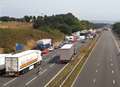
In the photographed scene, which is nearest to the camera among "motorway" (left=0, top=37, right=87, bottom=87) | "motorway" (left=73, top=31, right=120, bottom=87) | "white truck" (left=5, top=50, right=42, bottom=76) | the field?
"motorway" (left=0, top=37, right=87, bottom=87)

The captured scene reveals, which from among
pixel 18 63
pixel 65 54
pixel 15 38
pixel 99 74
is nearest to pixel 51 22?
pixel 15 38

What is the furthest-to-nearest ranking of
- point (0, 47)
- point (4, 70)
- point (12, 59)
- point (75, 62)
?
point (0, 47), point (75, 62), point (4, 70), point (12, 59)

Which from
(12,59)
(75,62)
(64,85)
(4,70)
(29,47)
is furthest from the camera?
(29,47)

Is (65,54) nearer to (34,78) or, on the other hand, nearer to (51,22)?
(34,78)

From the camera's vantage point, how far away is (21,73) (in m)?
48.4

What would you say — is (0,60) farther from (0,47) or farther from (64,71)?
(0,47)

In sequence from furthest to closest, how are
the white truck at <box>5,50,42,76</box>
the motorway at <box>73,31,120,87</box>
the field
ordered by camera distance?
the field, the white truck at <box>5,50,42,76</box>, the motorway at <box>73,31,120,87</box>

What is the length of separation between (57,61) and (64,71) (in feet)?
40.8

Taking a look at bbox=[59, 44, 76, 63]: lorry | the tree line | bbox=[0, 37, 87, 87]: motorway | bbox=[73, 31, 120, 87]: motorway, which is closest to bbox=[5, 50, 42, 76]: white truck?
bbox=[0, 37, 87, 87]: motorway

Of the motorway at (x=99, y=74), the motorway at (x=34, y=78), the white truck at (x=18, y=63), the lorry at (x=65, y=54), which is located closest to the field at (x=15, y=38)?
the lorry at (x=65, y=54)

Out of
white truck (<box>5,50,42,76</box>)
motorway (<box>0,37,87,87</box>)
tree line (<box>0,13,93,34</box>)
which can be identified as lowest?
motorway (<box>0,37,87,87</box>)

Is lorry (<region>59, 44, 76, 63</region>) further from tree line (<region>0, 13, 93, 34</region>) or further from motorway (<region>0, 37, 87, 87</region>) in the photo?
tree line (<region>0, 13, 93, 34</region>)

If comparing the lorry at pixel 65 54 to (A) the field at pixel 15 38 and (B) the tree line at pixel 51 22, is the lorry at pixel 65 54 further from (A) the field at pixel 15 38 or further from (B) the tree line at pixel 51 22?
(B) the tree line at pixel 51 22

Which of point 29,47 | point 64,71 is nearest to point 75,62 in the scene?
point 64,71
